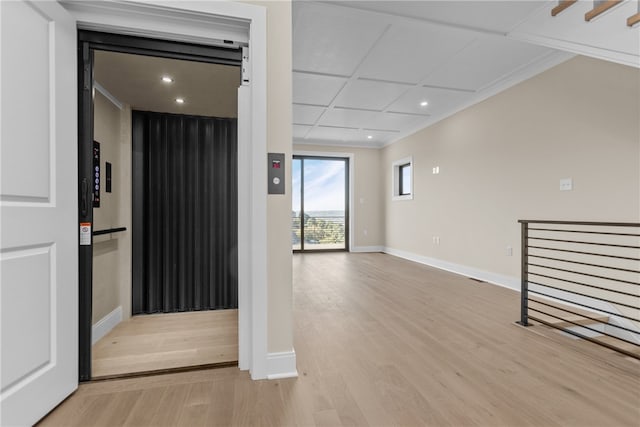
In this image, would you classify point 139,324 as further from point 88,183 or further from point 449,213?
point 449,213

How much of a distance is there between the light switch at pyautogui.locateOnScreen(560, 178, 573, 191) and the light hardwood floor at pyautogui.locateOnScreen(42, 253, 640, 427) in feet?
5.00

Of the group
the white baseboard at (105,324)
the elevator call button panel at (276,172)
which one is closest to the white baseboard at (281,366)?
the elevator call button panel at (276,172)

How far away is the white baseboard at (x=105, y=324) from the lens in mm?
2317

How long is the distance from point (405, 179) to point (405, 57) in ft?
12.3

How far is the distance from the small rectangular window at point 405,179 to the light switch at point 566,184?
3.34 metres

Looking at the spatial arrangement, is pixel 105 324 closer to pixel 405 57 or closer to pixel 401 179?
pixel 405 57

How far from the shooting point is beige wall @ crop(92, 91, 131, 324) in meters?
2.43

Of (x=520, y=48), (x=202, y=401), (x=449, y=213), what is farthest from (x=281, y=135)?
(x=449, y=213)

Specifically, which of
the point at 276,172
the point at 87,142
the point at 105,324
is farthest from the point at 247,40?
the point at 105,324

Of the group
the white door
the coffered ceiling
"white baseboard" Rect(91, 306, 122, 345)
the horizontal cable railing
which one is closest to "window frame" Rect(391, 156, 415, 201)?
the coffered ceiling

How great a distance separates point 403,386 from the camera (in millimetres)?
1674

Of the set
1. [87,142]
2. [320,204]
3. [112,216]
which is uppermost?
[87,142]

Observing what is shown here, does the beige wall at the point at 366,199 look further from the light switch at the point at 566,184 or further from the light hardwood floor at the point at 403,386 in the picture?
the light hardwood floor at the point at 403,386

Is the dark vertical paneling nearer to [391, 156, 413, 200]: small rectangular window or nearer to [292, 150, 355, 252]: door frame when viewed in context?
[292, 150, 355, 252]: door frame
